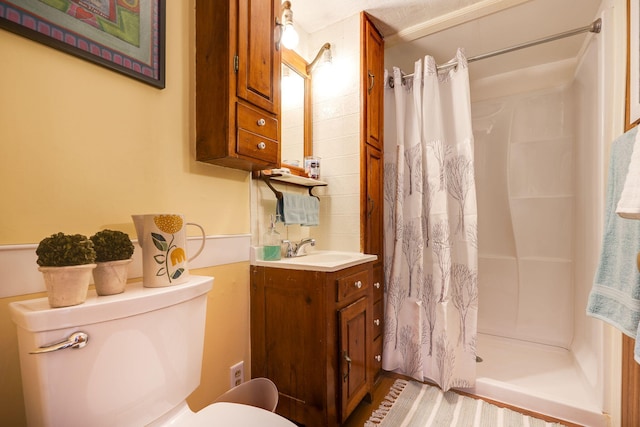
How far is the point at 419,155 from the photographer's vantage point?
1.74 meters

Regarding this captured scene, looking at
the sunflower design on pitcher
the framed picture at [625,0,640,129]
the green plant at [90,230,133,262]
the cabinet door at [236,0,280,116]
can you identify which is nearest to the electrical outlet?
the sunflower design on pitcher

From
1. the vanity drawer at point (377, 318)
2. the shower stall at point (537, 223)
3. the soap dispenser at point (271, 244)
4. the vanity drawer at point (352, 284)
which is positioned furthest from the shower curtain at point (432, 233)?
the soap dispenser at point (271, 244)

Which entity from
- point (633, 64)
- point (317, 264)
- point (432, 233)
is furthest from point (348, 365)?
point (633, 64)

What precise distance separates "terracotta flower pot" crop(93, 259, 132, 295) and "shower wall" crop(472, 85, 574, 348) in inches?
101

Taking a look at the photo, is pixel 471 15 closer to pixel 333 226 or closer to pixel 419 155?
pixel 419 155

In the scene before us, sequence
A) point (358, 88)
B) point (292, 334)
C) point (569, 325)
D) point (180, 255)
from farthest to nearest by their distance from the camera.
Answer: point (569, 325) → point (358, 88) → point (292, 334) → point (180, 255)

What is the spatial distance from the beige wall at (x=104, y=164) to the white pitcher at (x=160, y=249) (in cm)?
19

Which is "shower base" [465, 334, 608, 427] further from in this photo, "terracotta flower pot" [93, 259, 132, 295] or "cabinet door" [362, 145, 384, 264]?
"terracotta flower pot" [93, 259, 132, 295]

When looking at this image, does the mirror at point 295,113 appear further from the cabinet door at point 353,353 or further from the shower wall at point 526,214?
the shower wall at point 526,214

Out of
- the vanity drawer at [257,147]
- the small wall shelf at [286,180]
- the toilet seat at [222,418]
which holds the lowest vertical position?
the toilet seat at [222,418]

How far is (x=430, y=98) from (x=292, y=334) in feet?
5.31

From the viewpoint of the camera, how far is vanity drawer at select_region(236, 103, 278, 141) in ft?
3.56

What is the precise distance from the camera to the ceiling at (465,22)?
1571 mm

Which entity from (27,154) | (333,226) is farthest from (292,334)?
(27,154)
